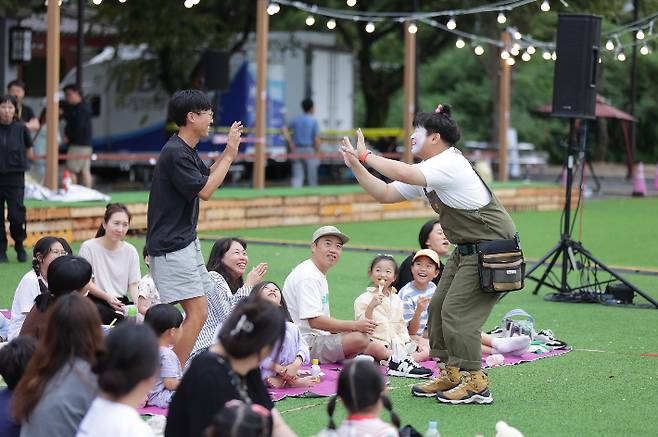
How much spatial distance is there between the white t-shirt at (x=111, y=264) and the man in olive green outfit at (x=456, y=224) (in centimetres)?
265

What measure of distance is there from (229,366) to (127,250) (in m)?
4.66

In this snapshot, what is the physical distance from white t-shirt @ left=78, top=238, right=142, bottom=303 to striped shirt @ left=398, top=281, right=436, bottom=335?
6.37 feet

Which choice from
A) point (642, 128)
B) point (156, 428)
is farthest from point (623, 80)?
point (156, 428)

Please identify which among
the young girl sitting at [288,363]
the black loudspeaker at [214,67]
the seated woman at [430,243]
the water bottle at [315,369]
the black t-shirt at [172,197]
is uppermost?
the black loudspeaker at [214,67]

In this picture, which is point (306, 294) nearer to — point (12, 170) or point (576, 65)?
point (576, 65)

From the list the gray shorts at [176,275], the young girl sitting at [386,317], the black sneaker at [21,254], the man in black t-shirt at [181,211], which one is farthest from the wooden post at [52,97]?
the gray shorts at [176,275]

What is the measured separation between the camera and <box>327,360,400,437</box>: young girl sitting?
4.47 m

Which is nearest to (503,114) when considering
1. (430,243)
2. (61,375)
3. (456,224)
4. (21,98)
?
(21,98)

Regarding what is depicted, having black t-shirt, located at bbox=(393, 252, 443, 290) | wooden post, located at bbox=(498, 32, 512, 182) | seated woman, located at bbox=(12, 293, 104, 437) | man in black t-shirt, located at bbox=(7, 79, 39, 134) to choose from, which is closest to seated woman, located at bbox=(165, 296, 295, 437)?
seated woman, located at bbox=(12, 293, 104, 437)

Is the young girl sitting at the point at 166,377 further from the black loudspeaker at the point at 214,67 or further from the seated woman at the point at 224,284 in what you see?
the black loudspeaker at the point at 214,67

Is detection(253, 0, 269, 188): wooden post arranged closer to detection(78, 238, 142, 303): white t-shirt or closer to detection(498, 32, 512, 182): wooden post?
detection(498, 32, 512, 182): wooden post

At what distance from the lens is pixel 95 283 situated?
8.76 m

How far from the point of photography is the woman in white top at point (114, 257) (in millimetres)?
8742

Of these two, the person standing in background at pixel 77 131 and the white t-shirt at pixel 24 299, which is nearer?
the white t-shirt at pixel 24 299
